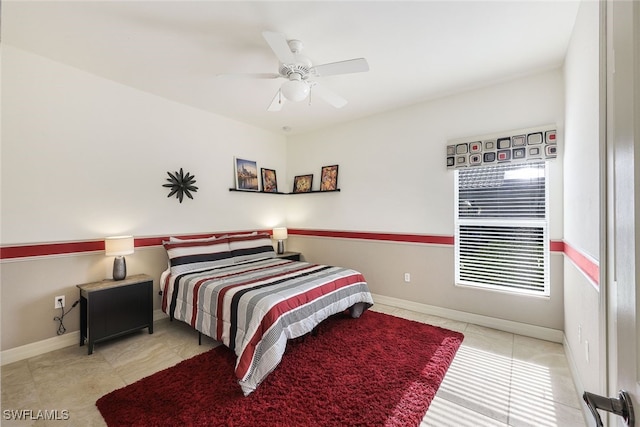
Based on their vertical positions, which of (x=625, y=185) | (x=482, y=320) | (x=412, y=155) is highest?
(x=412, y=155)

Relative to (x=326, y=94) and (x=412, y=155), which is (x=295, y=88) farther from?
(x=412, y=155)

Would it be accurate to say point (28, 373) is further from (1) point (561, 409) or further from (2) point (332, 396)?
(1) point (561, 409)

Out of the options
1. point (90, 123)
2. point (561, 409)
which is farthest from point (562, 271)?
point (90, 123)

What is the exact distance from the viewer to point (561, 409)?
185 cm

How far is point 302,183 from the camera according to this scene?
4945 mm

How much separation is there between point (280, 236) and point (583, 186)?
12.6ft

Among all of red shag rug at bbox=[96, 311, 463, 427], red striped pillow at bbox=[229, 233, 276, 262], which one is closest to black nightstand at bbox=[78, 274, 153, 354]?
red shag rug at bbox=[96, 311, 463, 427]

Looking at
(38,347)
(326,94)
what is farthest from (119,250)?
(326,94)

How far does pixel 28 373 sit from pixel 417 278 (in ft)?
13.3

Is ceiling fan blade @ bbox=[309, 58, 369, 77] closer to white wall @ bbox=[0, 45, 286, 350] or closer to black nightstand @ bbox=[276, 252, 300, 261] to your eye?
white wall @ bbox=[0, 45, 286, 350]

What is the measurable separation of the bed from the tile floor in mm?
479

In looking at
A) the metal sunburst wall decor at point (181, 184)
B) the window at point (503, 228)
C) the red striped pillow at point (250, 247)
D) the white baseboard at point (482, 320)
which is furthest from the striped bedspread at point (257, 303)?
the window at point (503, 228)

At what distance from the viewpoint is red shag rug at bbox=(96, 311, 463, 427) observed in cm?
176

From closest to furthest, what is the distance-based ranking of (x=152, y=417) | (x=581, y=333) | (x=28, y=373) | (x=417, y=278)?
(x=152, y=417) → (x=581, y=333) → (x=28, y=373) → (x=417, y=278)
